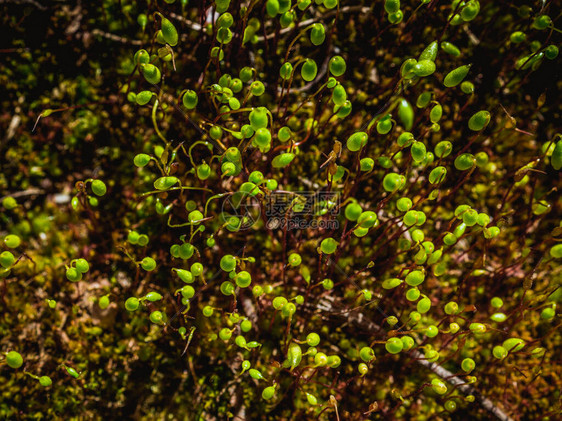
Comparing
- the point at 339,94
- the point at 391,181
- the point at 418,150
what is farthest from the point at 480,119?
the point at 339,94

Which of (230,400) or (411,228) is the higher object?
(411,228)

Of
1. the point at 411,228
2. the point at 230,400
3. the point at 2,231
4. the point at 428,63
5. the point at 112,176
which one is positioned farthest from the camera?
the point at 112,176

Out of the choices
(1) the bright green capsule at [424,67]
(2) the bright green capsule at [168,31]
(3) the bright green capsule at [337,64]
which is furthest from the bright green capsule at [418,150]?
(2) the bright green capsule at [168,31]

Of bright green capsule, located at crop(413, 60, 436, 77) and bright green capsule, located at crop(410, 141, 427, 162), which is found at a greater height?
bright green capsule, located at crop(413, 60, 436, 77)

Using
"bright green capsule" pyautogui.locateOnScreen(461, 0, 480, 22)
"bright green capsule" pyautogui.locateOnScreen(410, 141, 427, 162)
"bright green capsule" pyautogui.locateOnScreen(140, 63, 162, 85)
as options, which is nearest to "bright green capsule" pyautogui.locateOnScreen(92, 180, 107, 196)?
"bright green capsule" pyautogui.locateOnScreen(140, 63, 162, 85)

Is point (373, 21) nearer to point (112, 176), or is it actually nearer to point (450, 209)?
point (450, 209)

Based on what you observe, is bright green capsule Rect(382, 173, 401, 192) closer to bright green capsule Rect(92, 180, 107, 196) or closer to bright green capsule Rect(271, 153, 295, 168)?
bright green capsule Rect(271, 153, 295, 168)

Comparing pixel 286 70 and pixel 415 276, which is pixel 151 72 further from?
pixel 415 276

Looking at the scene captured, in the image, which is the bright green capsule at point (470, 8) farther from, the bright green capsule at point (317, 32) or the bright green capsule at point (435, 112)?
the bright green capsule at point (317, 32)

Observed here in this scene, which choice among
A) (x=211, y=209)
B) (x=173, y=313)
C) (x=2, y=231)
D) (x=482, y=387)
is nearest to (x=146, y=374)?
(x=173, y=313)

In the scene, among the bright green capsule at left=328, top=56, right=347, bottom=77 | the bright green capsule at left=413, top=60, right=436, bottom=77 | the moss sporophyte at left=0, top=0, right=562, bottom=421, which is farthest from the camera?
the moss sporophyte at left=0, top=0, right=562, bottom=421

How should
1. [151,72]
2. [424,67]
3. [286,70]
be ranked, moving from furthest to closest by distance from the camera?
[286,70] < [151,72] < [424,67]
